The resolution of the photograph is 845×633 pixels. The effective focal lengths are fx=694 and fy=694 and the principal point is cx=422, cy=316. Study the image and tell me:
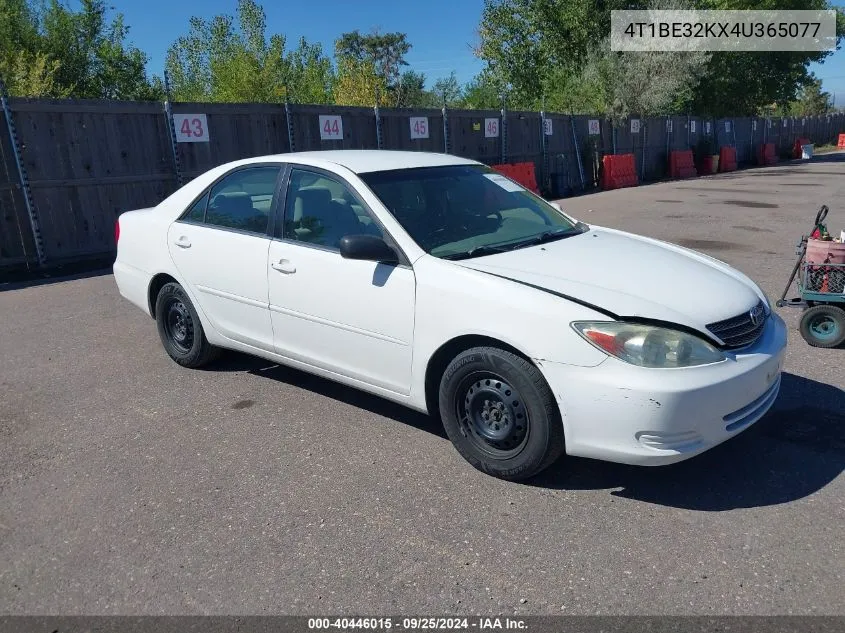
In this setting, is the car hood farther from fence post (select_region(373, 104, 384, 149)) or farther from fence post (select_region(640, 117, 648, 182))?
fence post (select_region(640, 117, 648, 182))

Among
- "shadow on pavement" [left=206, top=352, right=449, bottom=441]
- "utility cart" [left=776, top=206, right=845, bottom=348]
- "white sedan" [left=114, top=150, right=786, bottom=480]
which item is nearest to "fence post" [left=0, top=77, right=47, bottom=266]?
"white sedan" [left=114, top=150, right=786, bottom=480]

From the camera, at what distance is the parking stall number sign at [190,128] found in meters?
11.7

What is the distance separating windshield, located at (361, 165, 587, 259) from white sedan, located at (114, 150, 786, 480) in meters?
0.01

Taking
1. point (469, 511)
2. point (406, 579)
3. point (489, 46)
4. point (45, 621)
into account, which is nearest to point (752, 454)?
point (469, 511)

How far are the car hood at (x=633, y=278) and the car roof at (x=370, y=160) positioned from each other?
1.03 metres

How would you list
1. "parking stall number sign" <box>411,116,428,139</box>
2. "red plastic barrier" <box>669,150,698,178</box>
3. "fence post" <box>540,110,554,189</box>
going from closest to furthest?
"parking stall number sign" <box>411,116,428,139</box>, "fence post" <box>540,110,554,189</box>, "red plastic barrier" <box>669,150,698,178</box>

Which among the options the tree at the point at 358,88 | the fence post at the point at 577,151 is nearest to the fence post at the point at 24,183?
the fence post at the point at 577,151

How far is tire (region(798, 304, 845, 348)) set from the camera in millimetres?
5379

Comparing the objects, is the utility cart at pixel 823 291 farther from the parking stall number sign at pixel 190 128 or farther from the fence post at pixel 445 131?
the fence post at pixel 445 131

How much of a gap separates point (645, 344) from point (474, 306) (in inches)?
32.6

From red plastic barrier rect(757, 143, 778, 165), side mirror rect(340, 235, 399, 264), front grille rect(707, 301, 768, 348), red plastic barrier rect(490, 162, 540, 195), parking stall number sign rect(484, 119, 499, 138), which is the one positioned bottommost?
red plastic barrier rect(757, 143, 778, 165)

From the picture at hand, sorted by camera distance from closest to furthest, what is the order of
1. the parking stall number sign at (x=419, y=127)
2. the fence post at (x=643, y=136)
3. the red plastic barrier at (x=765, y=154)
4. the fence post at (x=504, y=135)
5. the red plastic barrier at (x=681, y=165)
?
the parking stall number sign at (x=419, y=127) < the fence post at (x=504, y=135) < the fence post at (x=643, y=136) < the red plastic barrier at (x=681, y=165) < the red plastic barrier at (x=765, y=154)

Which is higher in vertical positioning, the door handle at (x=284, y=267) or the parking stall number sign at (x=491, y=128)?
the parking stall number sign at (x=491, y=128)

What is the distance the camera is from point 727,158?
31203 millimetres
